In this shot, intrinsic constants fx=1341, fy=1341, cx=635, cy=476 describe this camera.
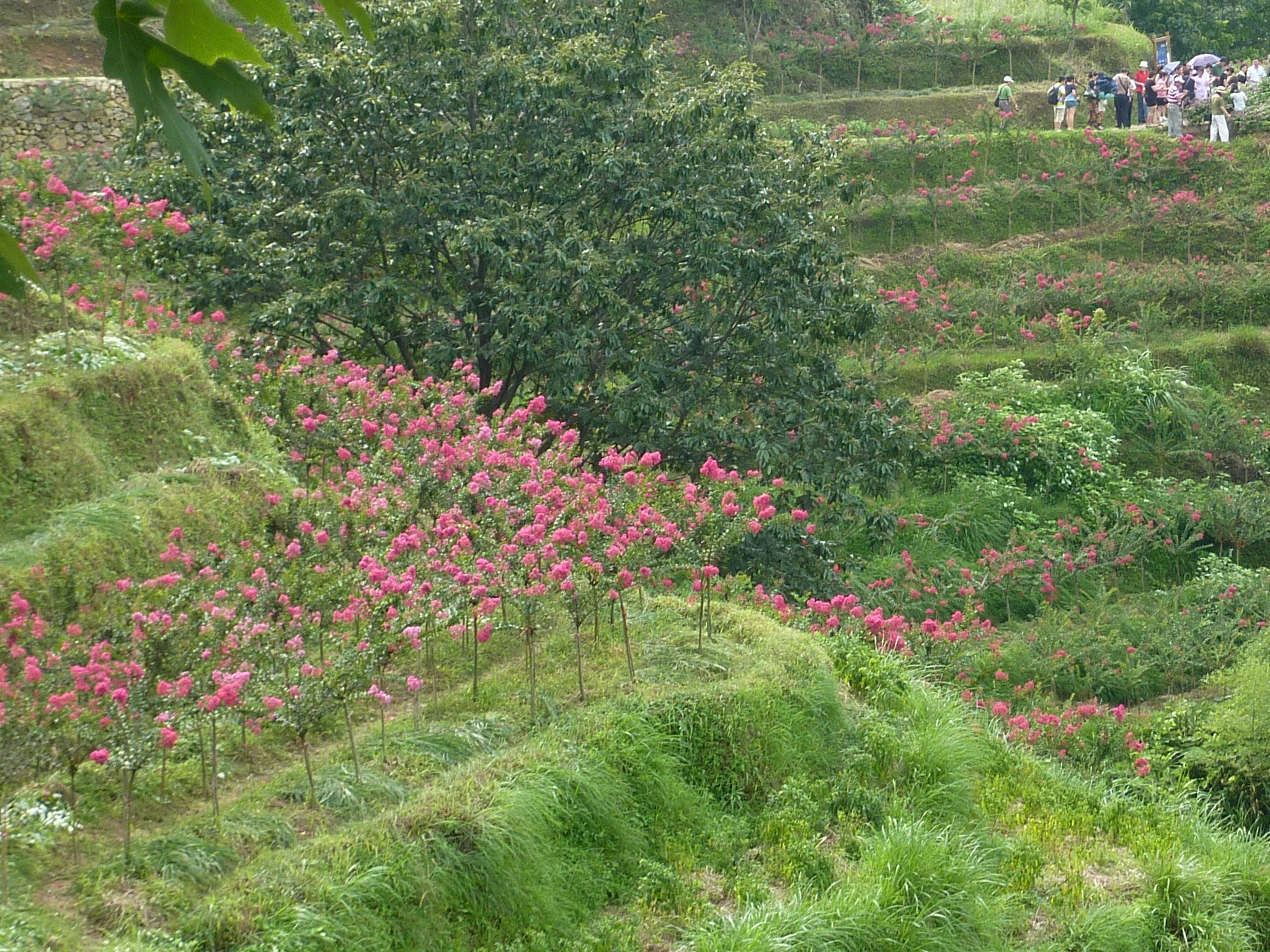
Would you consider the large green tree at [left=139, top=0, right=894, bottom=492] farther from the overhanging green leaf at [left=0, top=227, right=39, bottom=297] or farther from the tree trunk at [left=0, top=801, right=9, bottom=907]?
the overhanging green leaf at [left=0, top=227, right=39, bottom=297]

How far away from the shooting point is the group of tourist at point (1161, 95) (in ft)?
76.8

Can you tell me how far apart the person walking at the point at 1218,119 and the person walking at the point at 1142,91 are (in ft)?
4.47

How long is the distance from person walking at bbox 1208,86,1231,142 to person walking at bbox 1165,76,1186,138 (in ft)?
1.56

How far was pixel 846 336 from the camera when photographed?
37.1ft

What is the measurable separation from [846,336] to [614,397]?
7.11 feet

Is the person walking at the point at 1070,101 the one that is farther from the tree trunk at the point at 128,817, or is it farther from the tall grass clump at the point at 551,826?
the tree trunk at the point at 128,817

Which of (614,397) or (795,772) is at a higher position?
(614,397)

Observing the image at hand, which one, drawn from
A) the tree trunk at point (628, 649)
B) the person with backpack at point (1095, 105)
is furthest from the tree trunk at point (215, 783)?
the person with backpack at point (1095, 105)

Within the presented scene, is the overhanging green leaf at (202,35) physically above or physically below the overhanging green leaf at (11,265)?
above

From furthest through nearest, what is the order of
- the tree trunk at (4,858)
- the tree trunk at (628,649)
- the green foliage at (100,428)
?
the green foliage at (100,428), the tree trunk at (628,649), the tree trunk at (4,858)

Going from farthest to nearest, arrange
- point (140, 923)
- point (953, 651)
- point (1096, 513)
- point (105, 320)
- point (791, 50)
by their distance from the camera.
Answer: point (791, 50), point (1096, 513), point (953, 651), point (105, 320), point (140, 923)

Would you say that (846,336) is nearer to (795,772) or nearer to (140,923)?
(795,772)

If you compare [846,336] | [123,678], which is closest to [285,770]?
[123,678]

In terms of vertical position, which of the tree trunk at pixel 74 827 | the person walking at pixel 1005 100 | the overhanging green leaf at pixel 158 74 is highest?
the overhanging green leaf at pixel 158 74
